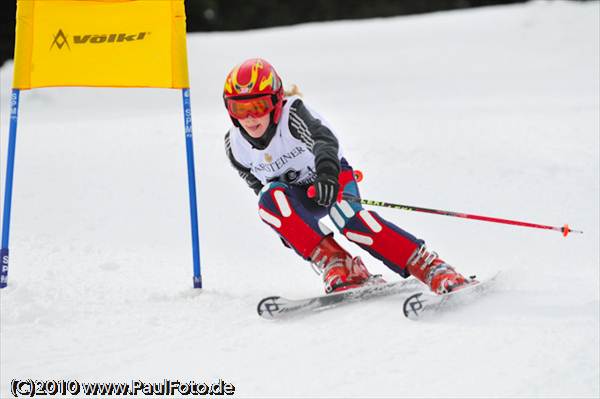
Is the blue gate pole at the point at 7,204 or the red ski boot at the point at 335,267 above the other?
the blue gate pole at the point at 7,204

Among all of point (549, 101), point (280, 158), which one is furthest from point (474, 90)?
point (280, 158)

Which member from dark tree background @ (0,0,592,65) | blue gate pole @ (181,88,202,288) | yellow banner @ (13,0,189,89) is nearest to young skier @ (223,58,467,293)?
blue gate pole @ (181,88,202,288)

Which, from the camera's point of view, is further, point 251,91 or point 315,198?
point 251,91

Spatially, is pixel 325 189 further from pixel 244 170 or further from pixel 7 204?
pixel 7 204

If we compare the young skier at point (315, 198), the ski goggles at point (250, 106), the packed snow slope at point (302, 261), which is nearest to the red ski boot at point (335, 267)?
the young skier at point (315, 198)

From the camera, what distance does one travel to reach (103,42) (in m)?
4.86

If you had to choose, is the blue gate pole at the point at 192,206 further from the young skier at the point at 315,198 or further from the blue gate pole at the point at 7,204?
the blue gate pole at the point at 7,204

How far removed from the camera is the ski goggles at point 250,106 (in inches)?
159

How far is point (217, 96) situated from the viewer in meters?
11.8

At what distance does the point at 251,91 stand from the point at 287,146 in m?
0.41

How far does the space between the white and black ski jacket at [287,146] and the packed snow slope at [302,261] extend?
77cm

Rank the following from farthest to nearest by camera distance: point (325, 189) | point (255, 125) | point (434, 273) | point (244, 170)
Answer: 1. point (244, 170)
2. point (255, 125)
3. point (434, 273)
4. point (325, 189)

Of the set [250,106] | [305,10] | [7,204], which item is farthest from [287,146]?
[305,10]

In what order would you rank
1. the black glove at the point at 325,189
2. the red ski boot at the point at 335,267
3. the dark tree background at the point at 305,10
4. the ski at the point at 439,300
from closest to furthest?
the ski at the point at 439,300
the black glove at the point at 325,189
the red ski boot at the point at 335,267
the dark tree background at the point at 305,10
